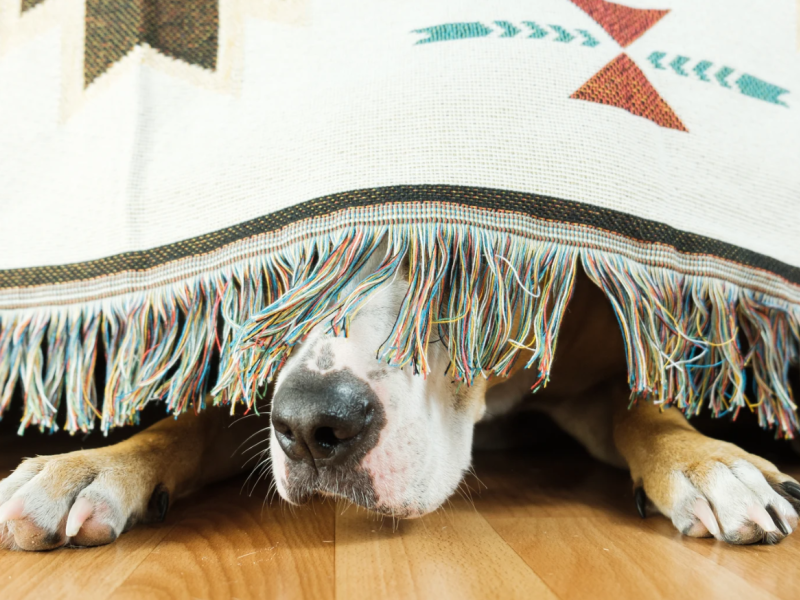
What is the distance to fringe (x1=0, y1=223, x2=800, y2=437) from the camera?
2.79 ft

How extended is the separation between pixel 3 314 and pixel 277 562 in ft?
2.10

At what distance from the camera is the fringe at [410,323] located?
0.85 meters

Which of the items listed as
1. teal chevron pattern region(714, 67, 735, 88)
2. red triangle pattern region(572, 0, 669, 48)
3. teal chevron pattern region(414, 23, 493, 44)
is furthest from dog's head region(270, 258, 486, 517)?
teal chevron pattern region(714, 67, 735, 88)

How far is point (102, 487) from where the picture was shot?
33.4 inches

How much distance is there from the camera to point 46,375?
1.06m

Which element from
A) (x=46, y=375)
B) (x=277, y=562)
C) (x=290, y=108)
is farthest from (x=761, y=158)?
(x=46, y=375)

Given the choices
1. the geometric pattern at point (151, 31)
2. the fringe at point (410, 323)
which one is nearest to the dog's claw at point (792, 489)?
the fringe at point (410, 323)

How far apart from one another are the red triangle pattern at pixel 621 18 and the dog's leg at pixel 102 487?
3.15 feet

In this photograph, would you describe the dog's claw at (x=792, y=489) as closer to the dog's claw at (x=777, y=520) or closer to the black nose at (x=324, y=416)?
the dog's claw at (x=777, y=520)

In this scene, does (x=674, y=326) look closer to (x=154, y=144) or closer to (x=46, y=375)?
(x=154, y=144)

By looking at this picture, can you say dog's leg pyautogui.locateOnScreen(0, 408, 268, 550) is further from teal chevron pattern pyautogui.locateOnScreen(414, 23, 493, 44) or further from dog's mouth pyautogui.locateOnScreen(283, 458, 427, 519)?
teal chevron pattern pyautogui.locateOnScreen(414, 23, 493, 44)

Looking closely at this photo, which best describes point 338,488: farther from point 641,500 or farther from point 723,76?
point 723,76

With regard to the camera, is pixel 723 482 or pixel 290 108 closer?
pixel 723 482

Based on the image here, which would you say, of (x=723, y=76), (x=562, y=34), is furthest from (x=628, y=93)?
(x=723, y=76)
